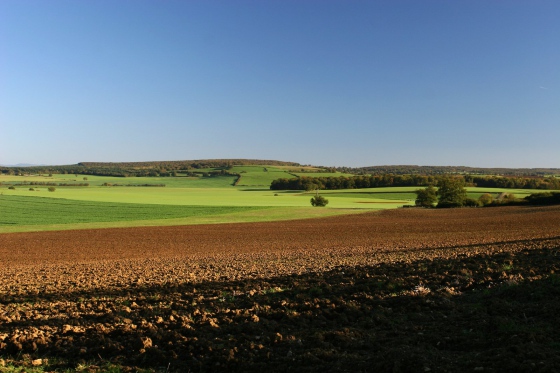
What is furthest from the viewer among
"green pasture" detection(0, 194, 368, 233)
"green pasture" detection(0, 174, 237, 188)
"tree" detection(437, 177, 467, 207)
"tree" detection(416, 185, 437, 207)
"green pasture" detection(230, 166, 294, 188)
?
"green pasture" detection(230, 166, 294, 188)

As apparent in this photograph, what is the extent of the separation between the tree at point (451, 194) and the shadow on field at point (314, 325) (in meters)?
65.6

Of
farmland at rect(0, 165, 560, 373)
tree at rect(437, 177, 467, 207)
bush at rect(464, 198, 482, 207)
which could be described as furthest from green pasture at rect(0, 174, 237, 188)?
farmland at rect(0, 165, 560, 373)

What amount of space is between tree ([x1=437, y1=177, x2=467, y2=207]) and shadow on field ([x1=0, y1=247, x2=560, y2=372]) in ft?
215

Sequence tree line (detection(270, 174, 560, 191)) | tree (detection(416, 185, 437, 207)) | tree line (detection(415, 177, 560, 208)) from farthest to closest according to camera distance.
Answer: tree line (detection(270, 174, 560, 191)), tree (detection(416, 185, 437, 207)), tree line (detection(415, 177, 560, 208))

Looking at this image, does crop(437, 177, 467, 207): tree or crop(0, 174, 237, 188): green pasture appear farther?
crop(0, 174, 237, 188): green pasture

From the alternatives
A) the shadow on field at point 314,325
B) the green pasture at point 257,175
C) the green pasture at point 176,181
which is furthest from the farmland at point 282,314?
the green pasture at point 257,175

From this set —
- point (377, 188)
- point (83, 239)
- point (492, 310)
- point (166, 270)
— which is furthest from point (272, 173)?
point (492, 310)

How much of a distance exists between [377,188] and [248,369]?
11086 centimetres

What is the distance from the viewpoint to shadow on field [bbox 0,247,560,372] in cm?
682

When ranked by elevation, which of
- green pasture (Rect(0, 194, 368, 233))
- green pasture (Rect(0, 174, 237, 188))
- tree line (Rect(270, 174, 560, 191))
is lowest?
green pasture (Rect(0, 194, 368, 233))

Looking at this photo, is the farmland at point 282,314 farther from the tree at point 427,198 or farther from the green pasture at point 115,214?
the tree at point 427,198

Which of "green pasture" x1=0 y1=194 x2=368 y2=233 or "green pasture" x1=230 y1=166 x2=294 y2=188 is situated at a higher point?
"green pasture" x1=230 y1=166 x2=294 y2=188

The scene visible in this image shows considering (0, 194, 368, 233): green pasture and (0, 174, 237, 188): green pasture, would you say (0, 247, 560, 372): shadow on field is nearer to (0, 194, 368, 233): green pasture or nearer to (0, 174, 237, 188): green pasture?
(0, 194, 368, 233): green pasture

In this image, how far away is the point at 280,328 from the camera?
28.8 feet
